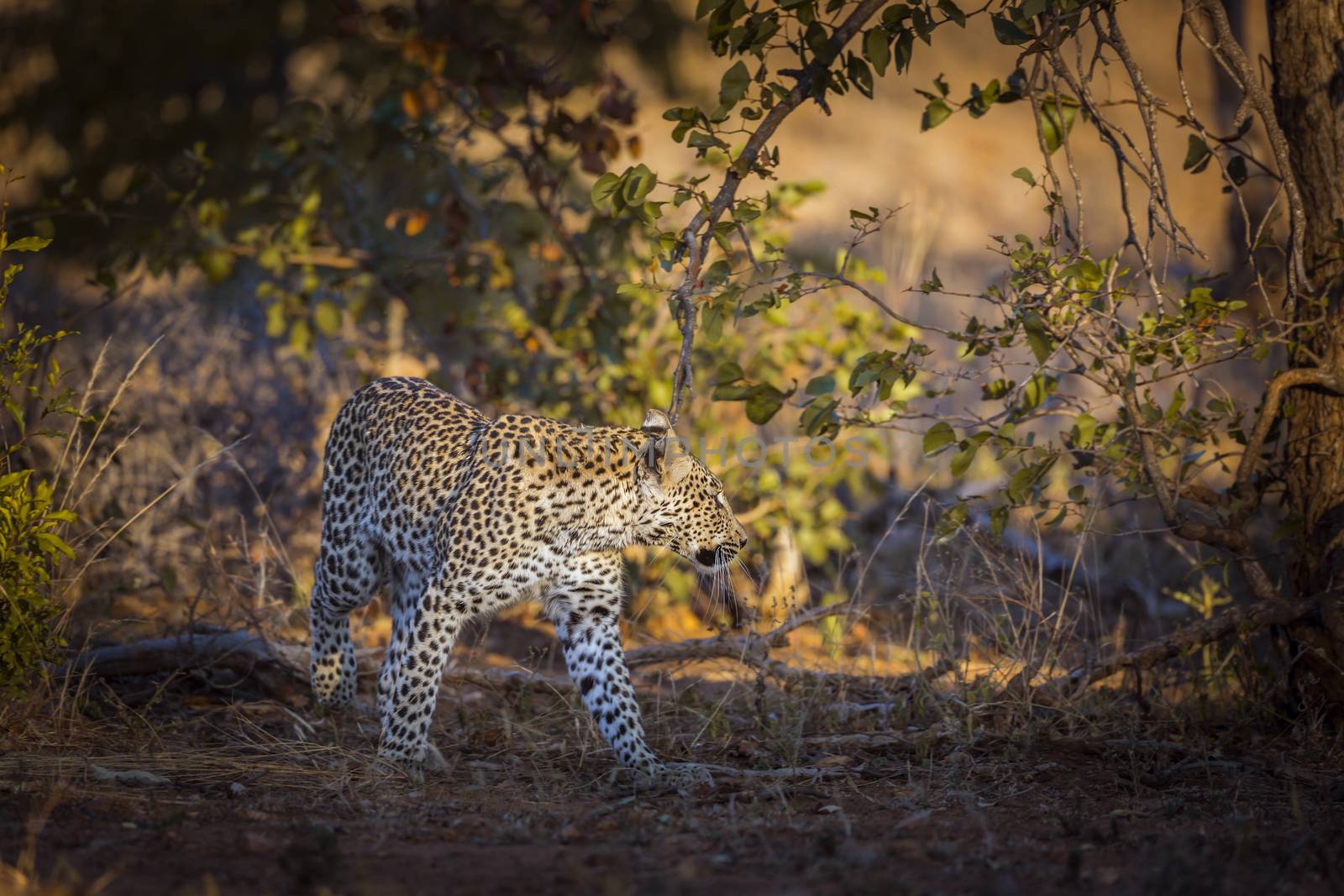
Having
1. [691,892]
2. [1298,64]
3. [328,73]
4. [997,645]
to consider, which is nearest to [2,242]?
[691,892]

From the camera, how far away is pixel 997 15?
5.64 meters

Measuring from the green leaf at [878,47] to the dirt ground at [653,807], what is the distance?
9.52 ft

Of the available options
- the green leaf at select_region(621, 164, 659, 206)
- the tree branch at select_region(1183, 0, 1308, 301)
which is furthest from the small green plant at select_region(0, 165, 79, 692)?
the tree branch at select_region(1183, 0, 1308, 301)

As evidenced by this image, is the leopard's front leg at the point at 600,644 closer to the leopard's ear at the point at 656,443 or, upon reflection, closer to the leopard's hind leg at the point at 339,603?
the leopard's ear at the point at 656,443

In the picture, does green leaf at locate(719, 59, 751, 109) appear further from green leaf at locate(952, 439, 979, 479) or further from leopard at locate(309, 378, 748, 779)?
green leaf at locate(952, 439, 979, 479)

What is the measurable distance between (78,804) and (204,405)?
533 centimetres

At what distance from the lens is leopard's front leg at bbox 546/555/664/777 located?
5676mm

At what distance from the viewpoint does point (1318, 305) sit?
228 inches

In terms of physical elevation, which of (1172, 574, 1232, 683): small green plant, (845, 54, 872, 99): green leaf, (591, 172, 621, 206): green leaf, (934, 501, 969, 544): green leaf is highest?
(845, 54, 872, 99): green leaf

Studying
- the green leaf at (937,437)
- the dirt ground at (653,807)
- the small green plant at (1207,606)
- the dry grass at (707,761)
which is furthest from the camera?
the small green plant at (1207,606)

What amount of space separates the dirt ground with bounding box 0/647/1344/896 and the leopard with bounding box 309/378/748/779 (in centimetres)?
27

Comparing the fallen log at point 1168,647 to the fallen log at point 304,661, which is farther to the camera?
the fallen log at point 304,661

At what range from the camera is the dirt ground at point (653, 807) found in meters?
3.78

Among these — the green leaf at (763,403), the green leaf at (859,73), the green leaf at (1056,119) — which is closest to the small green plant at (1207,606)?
the green leaf at (763,403)
